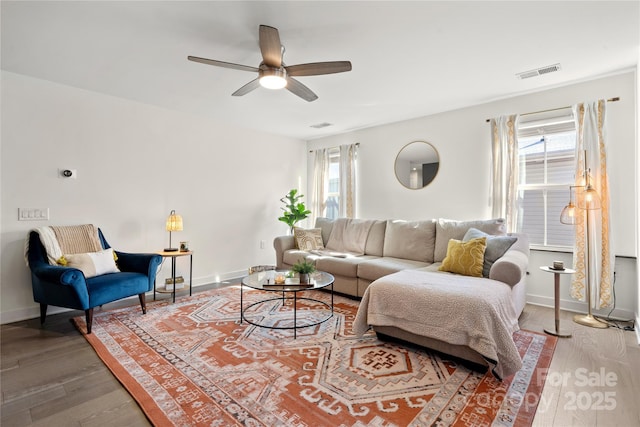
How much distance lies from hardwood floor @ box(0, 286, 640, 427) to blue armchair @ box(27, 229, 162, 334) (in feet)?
1.01

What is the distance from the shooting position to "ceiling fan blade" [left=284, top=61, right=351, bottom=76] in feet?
7.66

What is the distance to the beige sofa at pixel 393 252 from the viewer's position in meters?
3.48

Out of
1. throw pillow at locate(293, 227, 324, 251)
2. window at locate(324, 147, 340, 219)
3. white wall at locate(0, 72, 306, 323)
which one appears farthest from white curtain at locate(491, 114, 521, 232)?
white wall at locate(0, 72, 306, 323)

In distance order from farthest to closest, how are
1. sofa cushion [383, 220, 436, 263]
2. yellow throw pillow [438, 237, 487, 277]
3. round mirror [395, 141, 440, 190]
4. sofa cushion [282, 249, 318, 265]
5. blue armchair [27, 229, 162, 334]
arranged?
round mirror [395, 141, 440, 190]
sofa cushion [282, 249, 318, 265]
sofa cushion [383, 220, 436, 263]
yellow throw pillow [438, 237, 487, 277]
blue armchair [27, 229, 162, 334]

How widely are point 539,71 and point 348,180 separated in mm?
3046

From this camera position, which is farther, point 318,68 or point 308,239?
point 308,239

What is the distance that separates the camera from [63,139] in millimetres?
3434

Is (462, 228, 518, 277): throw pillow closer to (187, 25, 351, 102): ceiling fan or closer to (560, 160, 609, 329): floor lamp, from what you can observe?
(560, 160, 609, 329): floor lamp

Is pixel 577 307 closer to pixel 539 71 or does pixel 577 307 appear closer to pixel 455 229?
pixel 455 229

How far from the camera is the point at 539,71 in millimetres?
3113

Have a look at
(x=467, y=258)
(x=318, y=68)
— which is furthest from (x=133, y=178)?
(x=467, y=258)

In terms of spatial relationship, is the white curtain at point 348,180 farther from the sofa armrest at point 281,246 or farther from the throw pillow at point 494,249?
the throw pillow at point 494,249

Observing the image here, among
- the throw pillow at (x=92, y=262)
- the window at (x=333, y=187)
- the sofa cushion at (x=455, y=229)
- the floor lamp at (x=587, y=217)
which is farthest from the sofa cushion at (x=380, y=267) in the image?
the throw pillow at (x=92, y=262)

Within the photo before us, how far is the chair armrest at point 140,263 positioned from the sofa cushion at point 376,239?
279 centimetres
